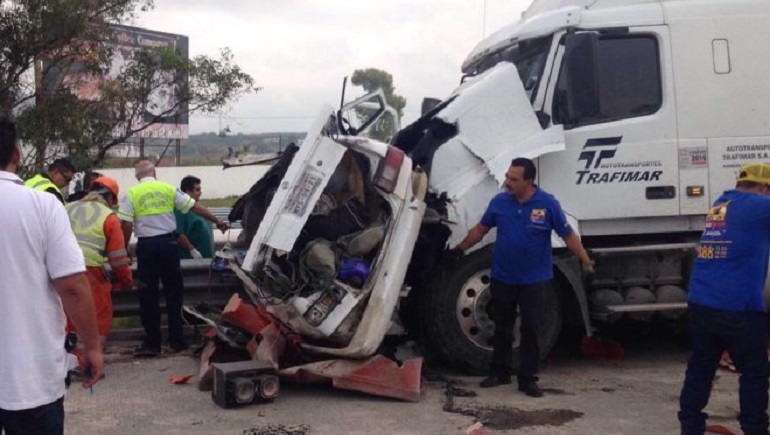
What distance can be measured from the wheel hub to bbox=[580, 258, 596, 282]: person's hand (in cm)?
67

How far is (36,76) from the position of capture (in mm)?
10930

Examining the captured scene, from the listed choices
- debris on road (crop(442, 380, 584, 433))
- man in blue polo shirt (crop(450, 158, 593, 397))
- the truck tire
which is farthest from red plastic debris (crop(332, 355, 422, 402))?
man in blue polo shirt (crop(450, 158, 593, 397))

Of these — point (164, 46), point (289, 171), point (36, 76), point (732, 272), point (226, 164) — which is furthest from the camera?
point (164, 46)

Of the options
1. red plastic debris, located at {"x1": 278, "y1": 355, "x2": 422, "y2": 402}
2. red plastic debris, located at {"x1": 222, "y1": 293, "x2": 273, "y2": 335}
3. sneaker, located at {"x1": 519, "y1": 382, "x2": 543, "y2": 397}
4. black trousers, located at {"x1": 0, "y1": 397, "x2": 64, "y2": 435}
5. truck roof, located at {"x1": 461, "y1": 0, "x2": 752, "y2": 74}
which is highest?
truck roof, located at {"x1": 461, "y1": 0, "x2": 752, "y2": 74}

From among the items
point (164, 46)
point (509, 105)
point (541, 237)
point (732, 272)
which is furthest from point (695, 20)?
point (164, 46)

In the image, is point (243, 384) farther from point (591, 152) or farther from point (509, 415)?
point (591, 152)

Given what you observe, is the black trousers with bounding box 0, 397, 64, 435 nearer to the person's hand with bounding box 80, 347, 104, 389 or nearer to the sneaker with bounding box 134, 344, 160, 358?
the person's hand with bounding box 80, 347, 104, 389

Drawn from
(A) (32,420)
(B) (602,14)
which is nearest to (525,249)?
(B) (602,14)

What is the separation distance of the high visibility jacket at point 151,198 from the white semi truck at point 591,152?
33.6 inches

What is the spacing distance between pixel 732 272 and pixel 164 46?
10629mm

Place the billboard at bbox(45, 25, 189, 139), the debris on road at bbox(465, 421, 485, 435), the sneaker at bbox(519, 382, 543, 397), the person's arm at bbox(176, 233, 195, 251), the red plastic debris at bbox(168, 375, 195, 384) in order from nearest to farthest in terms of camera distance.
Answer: the debris on road at bbox(465, 421, 485, 435), the sneaker at bbox(519, 382, 543, 397), the red plastic debris at bbox(168, 375, 195, 384), the person's arm at bbox(176, 233, 195, 251), the billboard at bbox(45, 25, 189, 139)

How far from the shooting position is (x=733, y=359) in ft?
16.4

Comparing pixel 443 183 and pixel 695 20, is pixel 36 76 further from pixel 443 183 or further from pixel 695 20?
pixel 695 20

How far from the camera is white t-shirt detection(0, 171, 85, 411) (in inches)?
126
